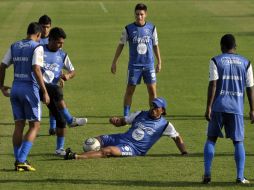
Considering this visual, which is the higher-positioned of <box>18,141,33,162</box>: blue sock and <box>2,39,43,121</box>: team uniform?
<box>2,39,43,121</box>: team uniform

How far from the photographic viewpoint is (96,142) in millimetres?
15273

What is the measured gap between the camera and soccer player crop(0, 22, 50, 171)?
1397 centimetres

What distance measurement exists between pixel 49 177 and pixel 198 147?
369 cm

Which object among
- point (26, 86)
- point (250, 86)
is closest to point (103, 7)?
point (26, 86)

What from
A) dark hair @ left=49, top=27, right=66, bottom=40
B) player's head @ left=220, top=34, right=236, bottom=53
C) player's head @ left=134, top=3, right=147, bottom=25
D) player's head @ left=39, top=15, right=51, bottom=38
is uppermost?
player's head @ left=134, top=3, right=147, bottom=25

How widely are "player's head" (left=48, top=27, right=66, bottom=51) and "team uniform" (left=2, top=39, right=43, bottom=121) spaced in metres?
0.91

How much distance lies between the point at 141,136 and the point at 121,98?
7.91 metres

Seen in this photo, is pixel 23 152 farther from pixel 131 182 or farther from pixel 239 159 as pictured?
pixel 239 159

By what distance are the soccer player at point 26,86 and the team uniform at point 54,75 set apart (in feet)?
4.91

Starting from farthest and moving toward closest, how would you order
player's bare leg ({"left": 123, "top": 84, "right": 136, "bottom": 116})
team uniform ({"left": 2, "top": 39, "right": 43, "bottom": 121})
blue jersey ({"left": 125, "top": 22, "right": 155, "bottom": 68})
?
player's bare leg ({"left": 123, "top": 84, "right": 136, "bottom": 116}), blue jersey ({"left": 125, "top": 22, "right": 155, "bottom": 68}), team uniform ({"left": 2, "top": 39, "right": 43, "bottom": 121})

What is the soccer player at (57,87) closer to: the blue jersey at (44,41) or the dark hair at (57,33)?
the dark hair at (57,33)

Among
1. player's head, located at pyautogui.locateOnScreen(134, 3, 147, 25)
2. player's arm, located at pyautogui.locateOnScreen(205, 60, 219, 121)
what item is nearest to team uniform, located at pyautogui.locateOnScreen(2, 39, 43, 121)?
player's arm, located at pyautogui.locateOnScreen(205, 60, 219, 121)

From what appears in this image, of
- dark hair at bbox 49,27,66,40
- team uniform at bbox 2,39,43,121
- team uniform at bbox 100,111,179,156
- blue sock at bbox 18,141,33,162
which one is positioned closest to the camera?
team uniform at bbox 2,39,43,121

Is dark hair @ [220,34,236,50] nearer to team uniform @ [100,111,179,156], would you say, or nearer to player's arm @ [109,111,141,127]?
team uniform @ [100,111,179,156]
